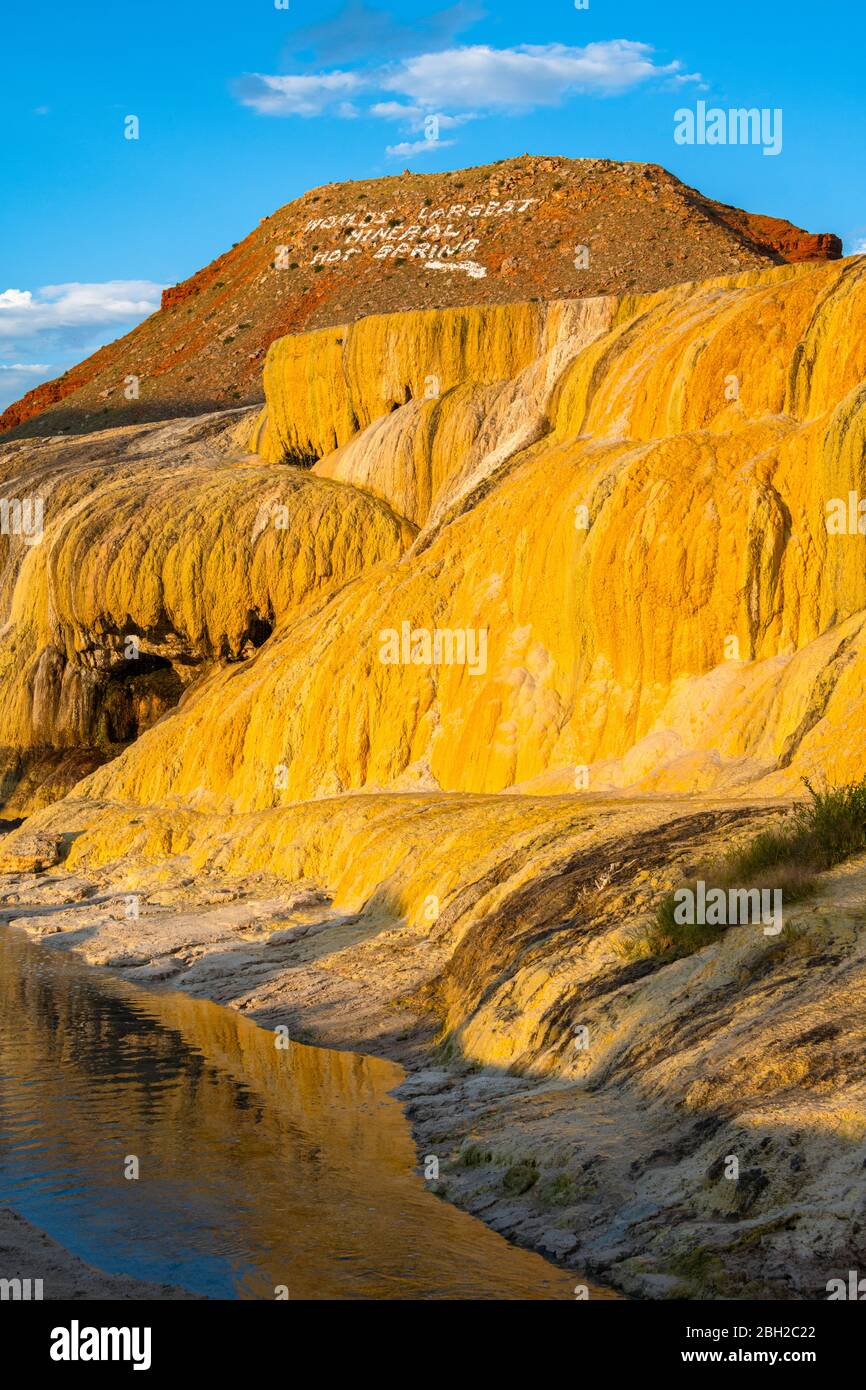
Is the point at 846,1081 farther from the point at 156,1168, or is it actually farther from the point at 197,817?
the point at 197,817

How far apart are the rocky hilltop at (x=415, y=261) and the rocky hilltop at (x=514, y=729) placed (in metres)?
29.9

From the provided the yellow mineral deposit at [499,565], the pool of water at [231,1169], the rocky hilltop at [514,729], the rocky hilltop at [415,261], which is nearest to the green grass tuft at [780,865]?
the rocky hilltop at [514,729]

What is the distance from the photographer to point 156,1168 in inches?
429

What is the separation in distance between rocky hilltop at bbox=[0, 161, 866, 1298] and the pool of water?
1.48 feet

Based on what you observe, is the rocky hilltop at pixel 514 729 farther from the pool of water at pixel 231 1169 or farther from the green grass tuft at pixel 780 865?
the pool of water at pixel 231 1169

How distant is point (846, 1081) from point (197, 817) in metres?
21.5

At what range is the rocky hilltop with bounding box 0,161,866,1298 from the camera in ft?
32.3

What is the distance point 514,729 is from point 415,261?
201ft

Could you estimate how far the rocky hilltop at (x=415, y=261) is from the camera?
242 feet

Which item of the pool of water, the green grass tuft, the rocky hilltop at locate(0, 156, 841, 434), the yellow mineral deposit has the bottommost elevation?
the pool of water

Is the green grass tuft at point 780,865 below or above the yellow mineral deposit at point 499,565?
below

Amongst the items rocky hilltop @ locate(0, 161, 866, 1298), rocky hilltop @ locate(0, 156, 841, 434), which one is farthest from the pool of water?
rocky hilltop @ locate(0, 156, 841, 434)

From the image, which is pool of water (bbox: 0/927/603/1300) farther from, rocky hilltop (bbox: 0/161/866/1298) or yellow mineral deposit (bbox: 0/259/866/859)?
yellow mineral deposit (bbox: 0/259/866/859)

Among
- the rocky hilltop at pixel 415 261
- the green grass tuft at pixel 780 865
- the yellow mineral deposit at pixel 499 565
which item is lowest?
the green grass tuft at pixel 780 865
